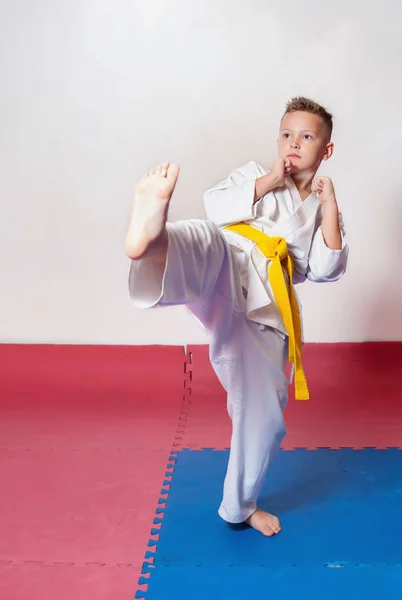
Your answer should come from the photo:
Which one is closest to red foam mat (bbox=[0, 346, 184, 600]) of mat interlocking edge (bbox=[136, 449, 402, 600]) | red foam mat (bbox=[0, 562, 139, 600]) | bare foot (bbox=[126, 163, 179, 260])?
red foam mat (bbox=[0, 562, 139, 600])

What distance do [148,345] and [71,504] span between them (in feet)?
4.77

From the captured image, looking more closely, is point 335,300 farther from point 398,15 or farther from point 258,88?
point 398,15

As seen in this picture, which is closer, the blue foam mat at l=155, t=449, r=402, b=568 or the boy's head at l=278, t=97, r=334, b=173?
the blue foam mat at l=155, t=449, r=402, b=568

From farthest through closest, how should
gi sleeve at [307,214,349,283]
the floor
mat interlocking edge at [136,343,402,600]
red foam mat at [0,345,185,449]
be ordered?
red foam mat at [0,345,185,449] < mat interlocking edge at [136,343,402,600] < gi sleeve at [307,214,349,283] < the floor

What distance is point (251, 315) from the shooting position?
2.11 metres

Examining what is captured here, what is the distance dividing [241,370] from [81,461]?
1133mm

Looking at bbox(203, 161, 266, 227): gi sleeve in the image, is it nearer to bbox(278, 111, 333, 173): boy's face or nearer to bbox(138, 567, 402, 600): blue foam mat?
bbox(278, 111, 333, 173): boy's face

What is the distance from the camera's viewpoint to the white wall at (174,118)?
3.57 metres

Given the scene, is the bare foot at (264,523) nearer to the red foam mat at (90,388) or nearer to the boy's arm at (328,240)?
the boy's arm at (328,240)

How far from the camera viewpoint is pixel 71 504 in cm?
251

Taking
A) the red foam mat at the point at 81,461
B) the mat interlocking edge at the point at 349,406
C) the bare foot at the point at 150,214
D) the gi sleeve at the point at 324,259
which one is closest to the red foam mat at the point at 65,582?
the red foam mat at the point at 81,461

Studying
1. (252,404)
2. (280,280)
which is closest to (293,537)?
(252,404)

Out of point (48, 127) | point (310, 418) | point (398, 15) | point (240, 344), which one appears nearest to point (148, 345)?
point (310, 418)

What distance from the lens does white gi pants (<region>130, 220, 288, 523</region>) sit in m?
1.93
